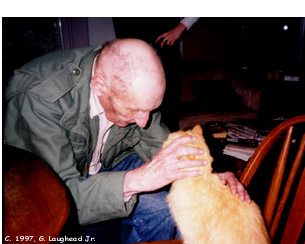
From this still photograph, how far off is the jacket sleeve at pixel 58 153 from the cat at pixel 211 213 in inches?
8.1

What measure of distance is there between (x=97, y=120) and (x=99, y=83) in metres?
0.21

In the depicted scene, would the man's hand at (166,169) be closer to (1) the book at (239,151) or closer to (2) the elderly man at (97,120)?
(2) the elderly man at (97,120)

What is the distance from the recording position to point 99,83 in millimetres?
974

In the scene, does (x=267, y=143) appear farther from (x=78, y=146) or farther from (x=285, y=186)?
(x=78, y=146)

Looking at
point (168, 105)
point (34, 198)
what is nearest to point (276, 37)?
point (168, 105)

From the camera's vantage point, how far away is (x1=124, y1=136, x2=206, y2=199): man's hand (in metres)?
0.77

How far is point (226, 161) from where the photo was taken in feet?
6.05

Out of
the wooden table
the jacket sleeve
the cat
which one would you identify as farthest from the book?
the wooden table

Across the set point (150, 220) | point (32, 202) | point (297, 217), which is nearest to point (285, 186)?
point (297, 217)

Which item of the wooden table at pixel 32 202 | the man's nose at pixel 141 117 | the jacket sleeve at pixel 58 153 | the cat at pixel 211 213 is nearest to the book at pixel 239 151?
the cat at pixel 211 213

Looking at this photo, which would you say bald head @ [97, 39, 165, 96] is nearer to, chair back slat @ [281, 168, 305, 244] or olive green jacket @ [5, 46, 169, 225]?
olive green jacket @ [5, 46, 169, 225]

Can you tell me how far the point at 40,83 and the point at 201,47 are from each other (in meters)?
3.67

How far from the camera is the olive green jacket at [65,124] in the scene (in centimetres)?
82

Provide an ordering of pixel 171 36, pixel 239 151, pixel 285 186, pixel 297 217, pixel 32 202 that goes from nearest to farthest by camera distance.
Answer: pixel 32 202, pixel 297 217, pixel 285 186, pixel 239 151, pixel 171 36
